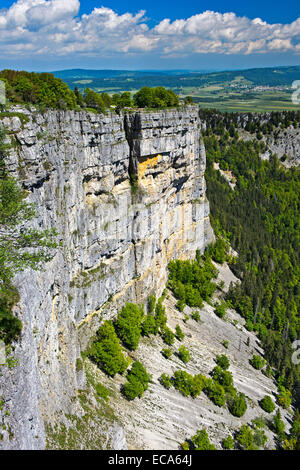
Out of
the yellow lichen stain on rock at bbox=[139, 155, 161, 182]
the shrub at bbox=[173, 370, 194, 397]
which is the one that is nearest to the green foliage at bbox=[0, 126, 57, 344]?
the yellow lichen stain on rock at bbox=[139, 155, 161, 182]

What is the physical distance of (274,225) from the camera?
10806 centimetres

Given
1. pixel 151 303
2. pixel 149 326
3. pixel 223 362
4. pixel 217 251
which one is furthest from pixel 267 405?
pixel 217 251

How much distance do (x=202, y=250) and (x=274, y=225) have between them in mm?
40802

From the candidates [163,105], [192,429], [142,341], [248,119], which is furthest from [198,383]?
[248,119]

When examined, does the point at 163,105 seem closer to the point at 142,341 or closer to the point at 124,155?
the point at 124,155

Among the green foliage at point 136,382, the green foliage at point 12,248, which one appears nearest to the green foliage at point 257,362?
the green foliage at point 136,382

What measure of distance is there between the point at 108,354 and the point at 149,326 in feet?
34.5

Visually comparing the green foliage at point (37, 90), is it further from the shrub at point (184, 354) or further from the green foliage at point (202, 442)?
the green foliage at point (202, 442)

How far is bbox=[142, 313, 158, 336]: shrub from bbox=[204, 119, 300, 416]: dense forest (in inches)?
887

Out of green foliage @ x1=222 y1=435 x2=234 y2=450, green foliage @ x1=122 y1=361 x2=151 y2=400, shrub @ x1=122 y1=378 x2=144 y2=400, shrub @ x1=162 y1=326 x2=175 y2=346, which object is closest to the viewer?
shrub @ x1=122 y1=378 x2=144 y2=400

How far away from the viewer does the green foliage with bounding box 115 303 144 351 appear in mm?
46656

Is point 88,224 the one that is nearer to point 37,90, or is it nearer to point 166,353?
point 37,90

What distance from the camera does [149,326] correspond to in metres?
51.1

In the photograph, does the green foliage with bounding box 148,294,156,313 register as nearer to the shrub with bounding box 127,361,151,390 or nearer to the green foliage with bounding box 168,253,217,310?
the green foliage with bounding box 168,253,217,310
